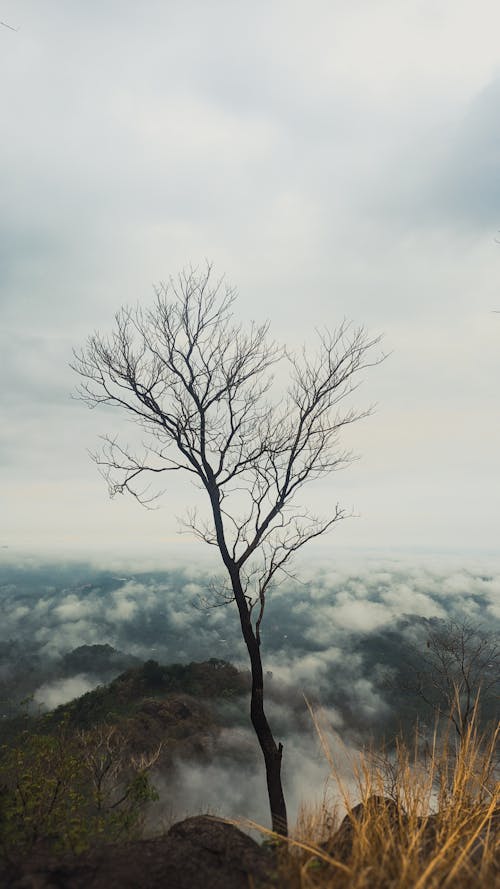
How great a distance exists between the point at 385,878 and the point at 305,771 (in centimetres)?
13978

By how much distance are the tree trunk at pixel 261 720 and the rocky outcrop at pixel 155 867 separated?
437 cm

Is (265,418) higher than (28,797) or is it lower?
higher

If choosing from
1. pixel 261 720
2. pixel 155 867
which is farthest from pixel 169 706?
pixel 155 867

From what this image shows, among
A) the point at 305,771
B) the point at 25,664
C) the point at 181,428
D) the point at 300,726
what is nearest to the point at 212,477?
the point at 181,428

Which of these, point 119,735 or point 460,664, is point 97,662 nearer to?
point 119,735

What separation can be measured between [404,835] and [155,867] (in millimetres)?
1551

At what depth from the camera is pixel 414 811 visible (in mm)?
3018

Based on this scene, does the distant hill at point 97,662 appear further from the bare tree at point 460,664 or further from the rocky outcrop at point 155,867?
the rocky outcrop at point 155,867

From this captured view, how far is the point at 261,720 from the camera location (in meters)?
7.66

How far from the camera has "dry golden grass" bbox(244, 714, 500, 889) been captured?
226cm

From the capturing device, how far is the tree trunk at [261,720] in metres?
7.04

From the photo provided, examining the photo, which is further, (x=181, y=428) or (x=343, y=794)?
(x=181, y=428)

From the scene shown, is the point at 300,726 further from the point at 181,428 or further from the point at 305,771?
the point at 181,428

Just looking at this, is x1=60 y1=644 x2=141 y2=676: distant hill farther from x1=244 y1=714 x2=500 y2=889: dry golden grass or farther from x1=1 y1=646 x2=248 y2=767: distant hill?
x1=244 y1=714 x2=500 y2=889: dry golden grass
